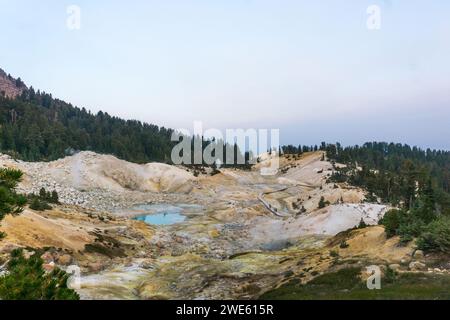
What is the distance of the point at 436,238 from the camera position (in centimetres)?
2603

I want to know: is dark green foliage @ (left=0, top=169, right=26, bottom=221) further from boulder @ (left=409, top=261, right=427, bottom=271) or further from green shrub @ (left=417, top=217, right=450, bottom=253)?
green shrub @ (left=417, top=217, right=450, bottom=253)

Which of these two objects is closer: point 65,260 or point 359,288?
point 359,288

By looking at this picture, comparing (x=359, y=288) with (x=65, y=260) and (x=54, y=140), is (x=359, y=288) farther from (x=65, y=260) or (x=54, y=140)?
(x=54, y=140)

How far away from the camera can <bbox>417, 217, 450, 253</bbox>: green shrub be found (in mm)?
25719

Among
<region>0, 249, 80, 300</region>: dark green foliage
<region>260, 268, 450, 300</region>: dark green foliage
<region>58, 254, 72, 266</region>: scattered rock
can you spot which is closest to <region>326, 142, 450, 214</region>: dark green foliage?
<region>260, 268, 450, 300</region>: dark green foliage

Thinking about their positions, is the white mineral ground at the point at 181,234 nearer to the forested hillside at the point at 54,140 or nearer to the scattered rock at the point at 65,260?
the scattered rock at the point at 65,260

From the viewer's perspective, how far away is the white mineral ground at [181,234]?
96.3 ft

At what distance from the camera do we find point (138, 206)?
84.3 metres

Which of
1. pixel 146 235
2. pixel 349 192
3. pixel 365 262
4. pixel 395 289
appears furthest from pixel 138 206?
pixel 395 289

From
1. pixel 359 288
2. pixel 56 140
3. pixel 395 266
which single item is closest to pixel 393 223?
pixel 395 266

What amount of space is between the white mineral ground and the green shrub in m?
1.53

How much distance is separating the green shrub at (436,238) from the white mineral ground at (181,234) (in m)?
1.53

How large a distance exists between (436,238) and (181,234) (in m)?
36.3
